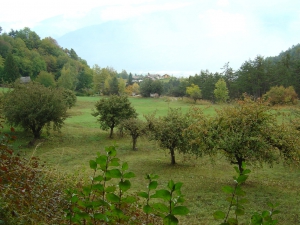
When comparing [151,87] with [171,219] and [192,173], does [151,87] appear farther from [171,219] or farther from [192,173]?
[171,219]

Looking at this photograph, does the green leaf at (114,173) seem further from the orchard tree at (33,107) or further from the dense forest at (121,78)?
the dense forest at (121,78)

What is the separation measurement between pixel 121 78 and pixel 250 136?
92.6 meters

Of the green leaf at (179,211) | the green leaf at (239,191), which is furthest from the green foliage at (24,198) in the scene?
the green leaf at (239,191)

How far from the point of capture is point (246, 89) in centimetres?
7025

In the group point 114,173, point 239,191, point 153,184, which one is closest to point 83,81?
point 114,173

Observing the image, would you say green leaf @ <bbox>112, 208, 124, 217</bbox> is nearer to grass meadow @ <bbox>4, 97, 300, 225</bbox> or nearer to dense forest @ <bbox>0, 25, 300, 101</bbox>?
grass meadow @ <bbox>4, 97, 300, 225</bbox>

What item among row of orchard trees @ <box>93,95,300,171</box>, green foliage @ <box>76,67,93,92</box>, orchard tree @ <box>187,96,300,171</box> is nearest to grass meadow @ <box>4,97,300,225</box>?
row of orchard trees @ <box>93,95,300,171</box>

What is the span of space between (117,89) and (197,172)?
80111 millimetres

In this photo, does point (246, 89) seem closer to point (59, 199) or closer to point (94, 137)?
point (94, 137)

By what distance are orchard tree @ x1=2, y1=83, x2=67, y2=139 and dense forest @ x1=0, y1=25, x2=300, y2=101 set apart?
39.9 metres

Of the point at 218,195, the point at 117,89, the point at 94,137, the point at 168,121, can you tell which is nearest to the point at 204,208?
the point at 218,195

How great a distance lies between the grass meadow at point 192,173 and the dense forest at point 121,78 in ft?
138

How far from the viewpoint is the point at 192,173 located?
19484 mm

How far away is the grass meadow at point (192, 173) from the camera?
487 inches
